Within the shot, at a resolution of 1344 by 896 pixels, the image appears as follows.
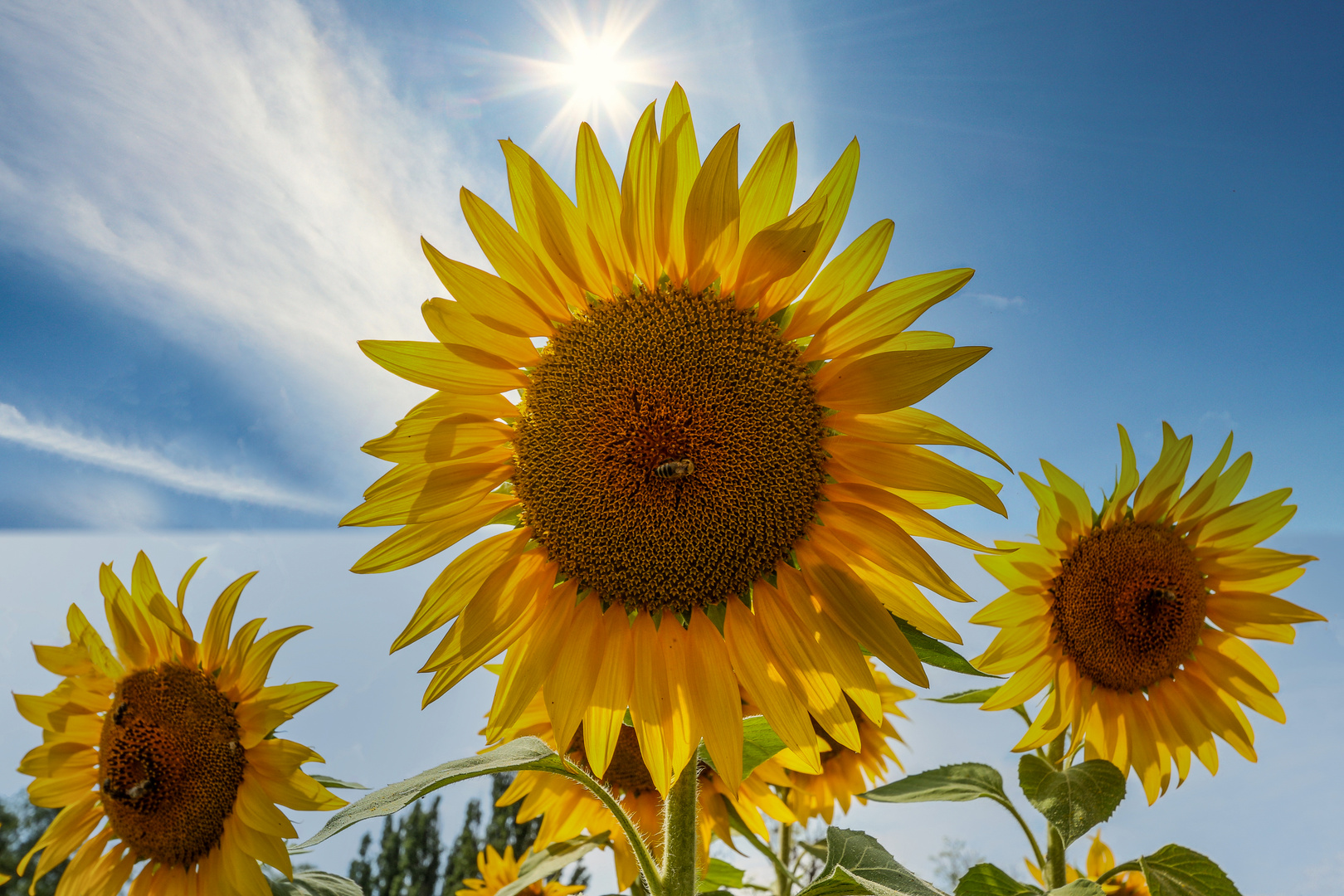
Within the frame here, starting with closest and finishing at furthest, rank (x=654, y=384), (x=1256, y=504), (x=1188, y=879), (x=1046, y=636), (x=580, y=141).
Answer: (x=580, y=141) < (x=654, y=384) < (x=1188, y=879) < (x=1046, y=636) < (x=1256, y=504)

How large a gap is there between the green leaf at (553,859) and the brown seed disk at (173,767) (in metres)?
1.19

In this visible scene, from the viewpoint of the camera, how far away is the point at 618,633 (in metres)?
2.00

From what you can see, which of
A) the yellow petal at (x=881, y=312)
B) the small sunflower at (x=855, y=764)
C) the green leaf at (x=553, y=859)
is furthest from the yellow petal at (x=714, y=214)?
the small sunflower at (x=855, y=764)

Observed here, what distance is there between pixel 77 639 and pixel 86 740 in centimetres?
44

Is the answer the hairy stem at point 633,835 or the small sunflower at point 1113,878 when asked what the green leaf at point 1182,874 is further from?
the hairy stem at point 633,835

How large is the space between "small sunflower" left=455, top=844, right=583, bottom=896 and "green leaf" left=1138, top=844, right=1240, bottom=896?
10.1 feet

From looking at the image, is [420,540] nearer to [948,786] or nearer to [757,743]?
[757,743]

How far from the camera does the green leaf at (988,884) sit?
2551 millimetres

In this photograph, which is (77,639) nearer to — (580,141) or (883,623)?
(580,141)

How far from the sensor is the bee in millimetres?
1815

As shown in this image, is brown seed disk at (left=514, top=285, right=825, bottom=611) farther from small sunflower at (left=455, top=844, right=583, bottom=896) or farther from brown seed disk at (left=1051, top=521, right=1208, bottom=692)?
small sunflower at (left=455, top=844, right=583, bottom=896)

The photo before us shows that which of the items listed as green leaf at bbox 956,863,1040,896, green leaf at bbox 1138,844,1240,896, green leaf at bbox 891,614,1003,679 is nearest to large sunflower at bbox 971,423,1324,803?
green leaf at bbox 1138,844,1240,896

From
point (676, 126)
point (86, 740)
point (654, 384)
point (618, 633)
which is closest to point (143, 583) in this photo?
point (86, 740)

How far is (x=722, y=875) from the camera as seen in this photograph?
3.23 meters
